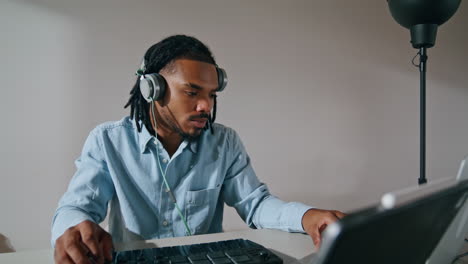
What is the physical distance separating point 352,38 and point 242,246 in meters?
1.75

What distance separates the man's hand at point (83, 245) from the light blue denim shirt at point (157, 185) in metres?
0.22

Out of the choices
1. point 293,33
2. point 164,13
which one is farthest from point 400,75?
point 164,13

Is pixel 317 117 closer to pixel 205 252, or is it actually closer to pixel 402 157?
pixel 402 157

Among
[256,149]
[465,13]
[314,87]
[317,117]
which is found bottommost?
[256,149]

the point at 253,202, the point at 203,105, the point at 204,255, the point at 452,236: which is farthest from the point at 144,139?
the point at 452,236

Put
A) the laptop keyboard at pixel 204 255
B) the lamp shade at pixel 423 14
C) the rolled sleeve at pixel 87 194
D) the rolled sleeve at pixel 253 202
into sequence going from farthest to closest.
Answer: the lamp shade at pixel 423 14
the rolled sleeve at pixel 253 202
the rolled sleeve at pixel 87 194
the laptop keyboard at pixel 204 255

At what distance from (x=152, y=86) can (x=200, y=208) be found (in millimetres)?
377

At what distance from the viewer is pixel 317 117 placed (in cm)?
206

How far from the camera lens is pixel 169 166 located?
3.35 feet

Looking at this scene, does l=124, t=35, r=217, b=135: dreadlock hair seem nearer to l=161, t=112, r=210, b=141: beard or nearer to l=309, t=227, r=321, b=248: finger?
l=161, t=112, r=210, b=141: beard

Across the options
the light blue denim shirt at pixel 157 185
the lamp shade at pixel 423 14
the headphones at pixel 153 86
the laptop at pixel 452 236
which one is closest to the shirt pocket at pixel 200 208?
the light blue denim shirt at pixel 157 185

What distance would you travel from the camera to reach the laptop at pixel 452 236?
46cm

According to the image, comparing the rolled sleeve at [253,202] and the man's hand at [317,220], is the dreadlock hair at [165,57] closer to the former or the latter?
the rolled sleeve at [253,202]

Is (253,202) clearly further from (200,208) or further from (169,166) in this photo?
(169,166)
